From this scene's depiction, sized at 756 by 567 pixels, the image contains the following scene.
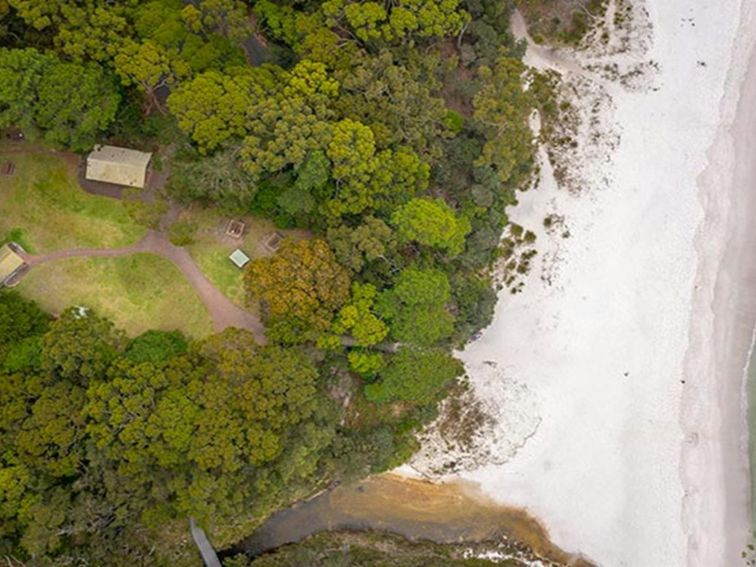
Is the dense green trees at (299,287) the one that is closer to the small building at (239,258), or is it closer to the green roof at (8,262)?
the small building at (239,258)

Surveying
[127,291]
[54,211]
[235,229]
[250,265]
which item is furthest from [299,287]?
[54,211]

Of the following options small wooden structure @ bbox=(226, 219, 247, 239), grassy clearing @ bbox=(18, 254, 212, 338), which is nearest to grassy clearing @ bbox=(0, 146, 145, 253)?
grassy clearing @ bbox=(18, 254, 212, 338)

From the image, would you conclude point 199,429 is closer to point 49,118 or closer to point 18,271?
point 18,271

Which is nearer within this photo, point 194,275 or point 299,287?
point 299,287

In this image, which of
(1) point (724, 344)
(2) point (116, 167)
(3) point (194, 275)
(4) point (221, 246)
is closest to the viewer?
(2) point (116, 167)

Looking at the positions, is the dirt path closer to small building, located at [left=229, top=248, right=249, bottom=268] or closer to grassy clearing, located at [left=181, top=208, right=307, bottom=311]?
grassy clearing, located at [left=181, top=208, right=307, bottom=311]

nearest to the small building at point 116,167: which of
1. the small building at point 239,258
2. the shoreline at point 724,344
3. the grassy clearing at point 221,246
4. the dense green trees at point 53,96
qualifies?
the dense green trees at point 53,96

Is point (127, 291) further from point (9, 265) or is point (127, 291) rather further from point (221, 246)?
point (9, 265)
